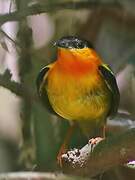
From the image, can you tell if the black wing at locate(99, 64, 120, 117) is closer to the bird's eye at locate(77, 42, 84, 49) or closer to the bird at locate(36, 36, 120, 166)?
the bird at locate(36, 36, 120, 166)

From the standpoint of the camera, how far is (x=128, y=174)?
285 centimetres

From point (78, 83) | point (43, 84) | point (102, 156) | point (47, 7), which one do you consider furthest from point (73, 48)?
point (102, 156)

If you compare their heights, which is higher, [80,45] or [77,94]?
[80,45]

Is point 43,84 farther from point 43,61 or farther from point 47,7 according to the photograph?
point 43,61

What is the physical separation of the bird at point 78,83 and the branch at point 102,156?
239 millimetres

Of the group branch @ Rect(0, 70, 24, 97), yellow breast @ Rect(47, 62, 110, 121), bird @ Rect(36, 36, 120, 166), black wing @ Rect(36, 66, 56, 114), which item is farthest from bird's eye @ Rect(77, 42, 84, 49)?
branch @ Rect(0, 70, 24, 97)

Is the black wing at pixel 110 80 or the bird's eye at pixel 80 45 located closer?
the bird's eye at pixel 80 45

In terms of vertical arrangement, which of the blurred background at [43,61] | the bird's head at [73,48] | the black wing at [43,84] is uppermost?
the bird's head at [73,48]

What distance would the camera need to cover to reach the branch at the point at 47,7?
2609mm

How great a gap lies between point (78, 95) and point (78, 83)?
0.05m

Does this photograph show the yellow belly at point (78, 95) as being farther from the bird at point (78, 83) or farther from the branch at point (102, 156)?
the branch at point (102, 156)

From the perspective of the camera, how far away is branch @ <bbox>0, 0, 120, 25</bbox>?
2.61 meters

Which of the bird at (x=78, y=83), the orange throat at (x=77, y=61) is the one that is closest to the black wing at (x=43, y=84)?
the bird at (x=78, y=83)

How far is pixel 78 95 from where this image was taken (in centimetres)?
252
